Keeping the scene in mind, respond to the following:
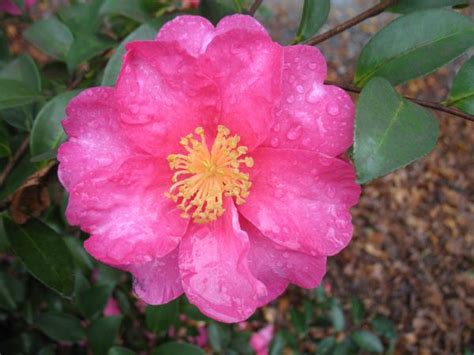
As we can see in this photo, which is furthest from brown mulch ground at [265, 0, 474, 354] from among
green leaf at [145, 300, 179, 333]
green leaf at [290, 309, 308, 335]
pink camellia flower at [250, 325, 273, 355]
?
green leaf at [145, 300, 179, 333]

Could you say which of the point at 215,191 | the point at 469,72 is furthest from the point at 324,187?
the point at 469,72

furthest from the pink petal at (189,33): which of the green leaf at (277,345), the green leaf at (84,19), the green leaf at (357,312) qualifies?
the green leaf at (357,312)

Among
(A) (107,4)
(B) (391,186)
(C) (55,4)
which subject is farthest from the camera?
(C) (55,4)

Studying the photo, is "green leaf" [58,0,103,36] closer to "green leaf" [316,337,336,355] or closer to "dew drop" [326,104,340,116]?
"dew drop" [326,104,340,116]

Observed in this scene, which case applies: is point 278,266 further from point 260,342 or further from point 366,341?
point 260,342

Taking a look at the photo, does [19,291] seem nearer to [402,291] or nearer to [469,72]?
[469,72]

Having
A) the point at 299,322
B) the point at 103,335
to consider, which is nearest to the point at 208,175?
the point at 103,335
